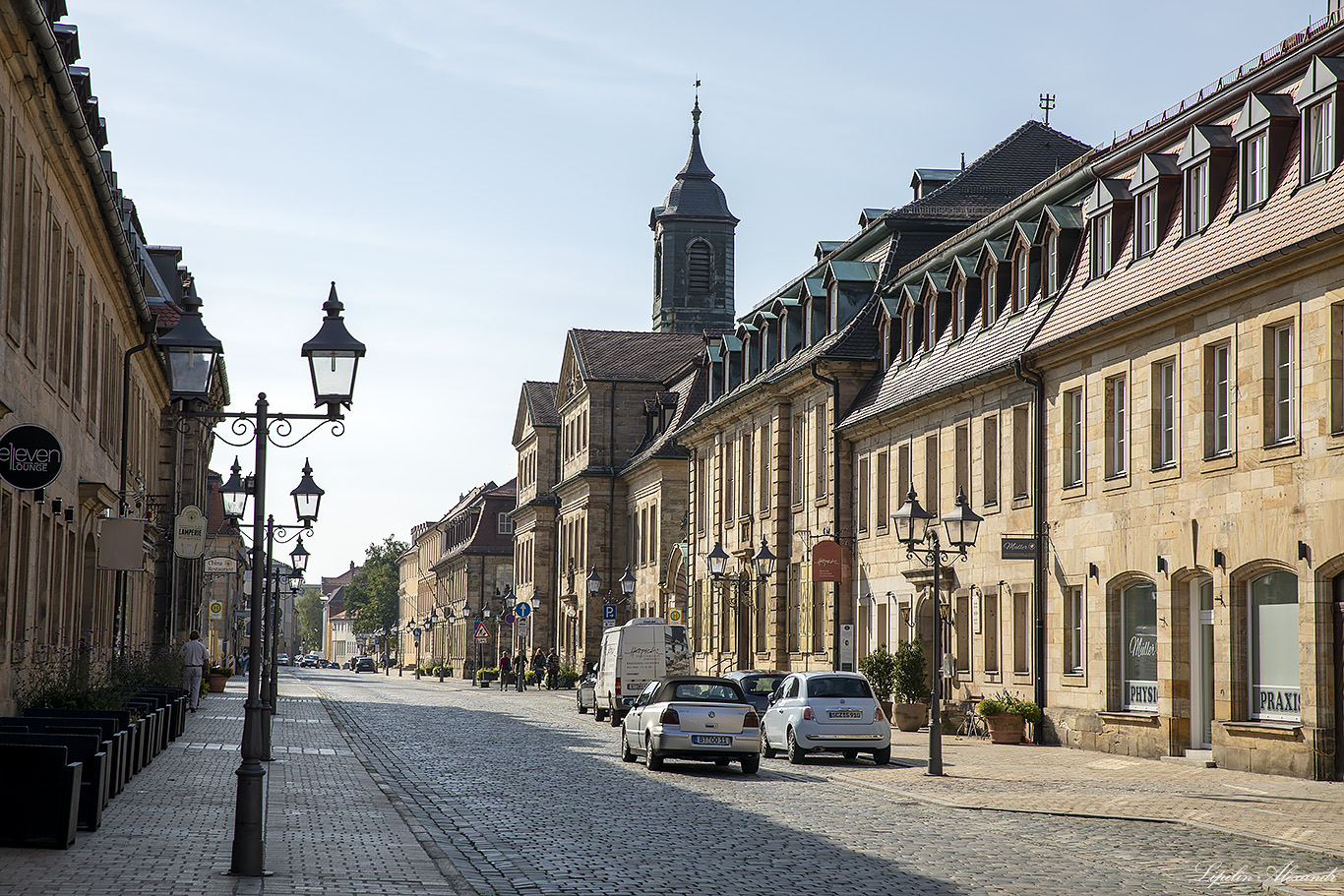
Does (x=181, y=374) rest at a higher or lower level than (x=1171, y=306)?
lower

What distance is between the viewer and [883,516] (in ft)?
130

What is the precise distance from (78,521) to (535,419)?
65049mm

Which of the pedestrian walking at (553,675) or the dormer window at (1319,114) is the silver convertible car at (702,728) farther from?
the pedestrian walking at (553,675)

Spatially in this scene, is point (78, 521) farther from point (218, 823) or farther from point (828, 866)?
point (828, 866)

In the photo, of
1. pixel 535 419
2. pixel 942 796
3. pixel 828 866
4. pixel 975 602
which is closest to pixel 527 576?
pixel 535 419

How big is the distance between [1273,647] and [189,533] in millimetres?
20904

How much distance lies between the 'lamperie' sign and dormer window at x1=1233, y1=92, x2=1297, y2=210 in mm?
17470

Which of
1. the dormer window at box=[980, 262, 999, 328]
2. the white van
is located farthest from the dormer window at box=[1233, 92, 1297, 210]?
the white van

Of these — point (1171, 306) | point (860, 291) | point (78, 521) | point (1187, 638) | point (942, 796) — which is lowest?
point (942, 796)

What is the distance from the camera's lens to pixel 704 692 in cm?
2511

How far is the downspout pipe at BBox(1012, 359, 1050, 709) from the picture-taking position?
100 feet

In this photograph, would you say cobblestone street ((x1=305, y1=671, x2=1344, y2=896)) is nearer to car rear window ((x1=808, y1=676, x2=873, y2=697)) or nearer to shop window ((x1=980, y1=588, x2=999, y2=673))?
car rear window ((x1=808, y1=676, x2=873, y2=697))

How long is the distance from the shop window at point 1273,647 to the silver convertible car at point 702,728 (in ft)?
23.3

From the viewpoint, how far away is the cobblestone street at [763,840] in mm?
12578
